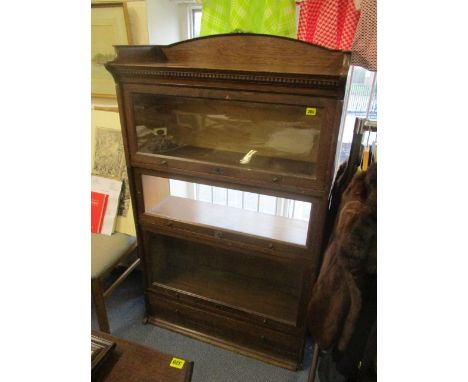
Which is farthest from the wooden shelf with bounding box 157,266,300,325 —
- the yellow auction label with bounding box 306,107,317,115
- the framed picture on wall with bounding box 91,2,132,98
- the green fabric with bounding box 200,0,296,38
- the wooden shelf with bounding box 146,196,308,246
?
the green fabric with bounding box 200,0,296,38

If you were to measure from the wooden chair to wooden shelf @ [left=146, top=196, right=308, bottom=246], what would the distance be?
12.4 inches

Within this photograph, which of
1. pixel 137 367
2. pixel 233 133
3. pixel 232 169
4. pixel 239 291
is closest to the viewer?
pixel 137 367

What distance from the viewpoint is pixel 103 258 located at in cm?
142

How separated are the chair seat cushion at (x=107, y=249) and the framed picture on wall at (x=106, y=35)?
0.77 metres

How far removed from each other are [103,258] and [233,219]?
69 cm

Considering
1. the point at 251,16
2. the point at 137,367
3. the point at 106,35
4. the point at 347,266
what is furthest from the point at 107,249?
the point at 251,16

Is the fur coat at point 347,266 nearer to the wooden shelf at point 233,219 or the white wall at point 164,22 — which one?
the wooden shelf at point 233,219

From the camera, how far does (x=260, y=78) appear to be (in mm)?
904

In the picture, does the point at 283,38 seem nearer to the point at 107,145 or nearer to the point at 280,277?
the point at 107,145

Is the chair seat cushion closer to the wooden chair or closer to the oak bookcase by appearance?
the wooden chair

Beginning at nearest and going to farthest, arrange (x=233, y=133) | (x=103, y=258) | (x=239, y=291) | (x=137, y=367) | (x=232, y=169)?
(x=137, y=367) < (x=232, y=169) < (x=233, y=133) < (x=103, y=258) < (x=239, y=291)

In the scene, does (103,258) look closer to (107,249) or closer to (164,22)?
(107,249)
